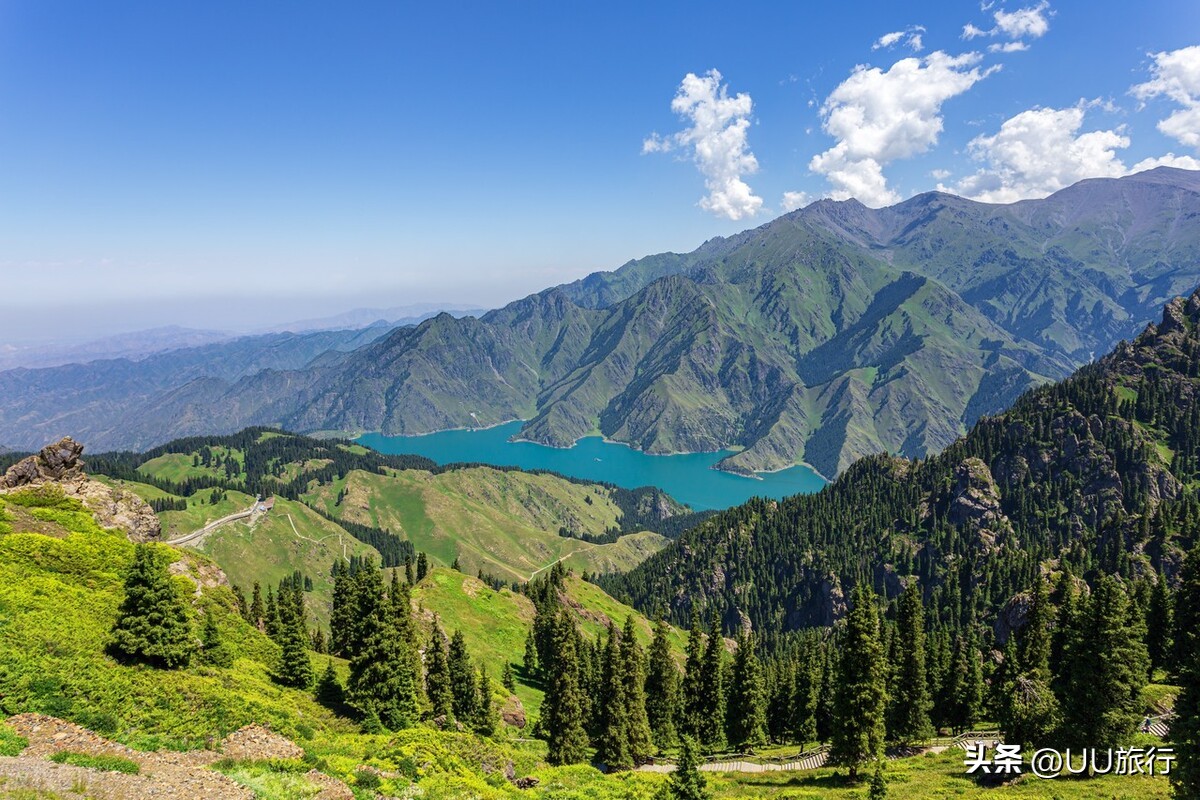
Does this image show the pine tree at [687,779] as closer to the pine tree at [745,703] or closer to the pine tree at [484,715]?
the pine tree at [484,715]

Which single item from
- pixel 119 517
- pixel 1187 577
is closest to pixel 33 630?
pixel 119 517

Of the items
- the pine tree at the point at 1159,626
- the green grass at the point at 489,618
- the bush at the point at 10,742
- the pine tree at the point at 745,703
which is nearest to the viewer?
the bush at the point at 10,742

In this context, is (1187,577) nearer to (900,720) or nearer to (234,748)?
(900,720)

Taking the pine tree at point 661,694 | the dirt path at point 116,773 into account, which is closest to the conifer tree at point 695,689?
the pine tree at point 661,694

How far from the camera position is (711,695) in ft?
263

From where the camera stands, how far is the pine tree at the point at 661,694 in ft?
281

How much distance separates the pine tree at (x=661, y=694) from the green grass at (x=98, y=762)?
233 feet

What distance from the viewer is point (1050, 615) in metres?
94.4

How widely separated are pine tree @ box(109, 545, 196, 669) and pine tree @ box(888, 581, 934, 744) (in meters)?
76.5

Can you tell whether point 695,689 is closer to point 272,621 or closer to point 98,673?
point 272,621

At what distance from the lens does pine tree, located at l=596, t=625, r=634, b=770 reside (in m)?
67.2

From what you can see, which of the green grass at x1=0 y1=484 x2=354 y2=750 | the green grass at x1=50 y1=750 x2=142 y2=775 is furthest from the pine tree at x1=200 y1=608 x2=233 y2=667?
the green grass at x1=50 y1=750 x2=142 y2=775

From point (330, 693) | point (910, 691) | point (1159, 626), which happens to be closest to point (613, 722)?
point (330, 693)

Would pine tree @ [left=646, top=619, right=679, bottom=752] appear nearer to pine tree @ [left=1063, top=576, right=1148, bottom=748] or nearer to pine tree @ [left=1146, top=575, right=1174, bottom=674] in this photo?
pine tree @ [left=1063, top=576, right=1148, bottom=748]
